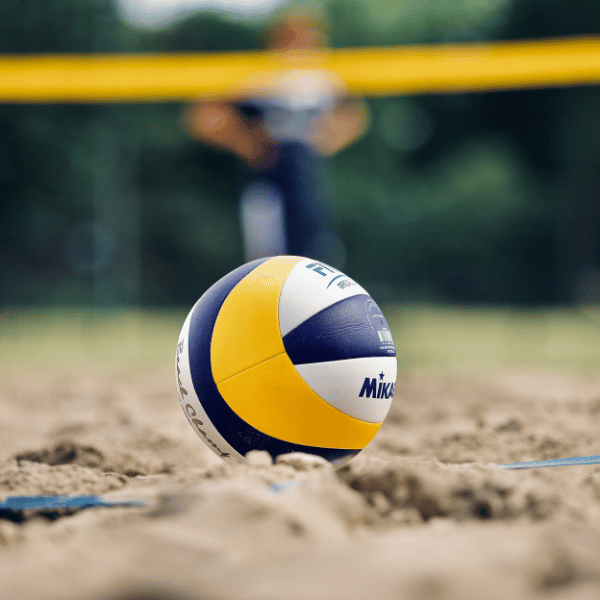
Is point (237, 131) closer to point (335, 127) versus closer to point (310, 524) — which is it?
point (335, 127)

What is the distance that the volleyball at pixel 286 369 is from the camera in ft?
7.11

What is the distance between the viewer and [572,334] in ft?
29.8

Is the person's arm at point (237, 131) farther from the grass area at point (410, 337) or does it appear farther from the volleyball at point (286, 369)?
the volleyball at point (286, 369)

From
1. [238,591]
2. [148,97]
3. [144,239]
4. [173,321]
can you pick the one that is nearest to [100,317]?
[173,321]

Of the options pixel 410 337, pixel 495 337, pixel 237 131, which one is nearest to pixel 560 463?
pixel 237 131

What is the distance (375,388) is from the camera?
89.0 inches

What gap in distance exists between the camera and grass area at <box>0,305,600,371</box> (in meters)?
6.65

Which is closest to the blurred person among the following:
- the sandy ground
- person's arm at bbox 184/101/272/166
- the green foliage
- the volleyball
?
person's arm at bbox 184/101/272/166

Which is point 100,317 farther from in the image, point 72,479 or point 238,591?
point 238,591

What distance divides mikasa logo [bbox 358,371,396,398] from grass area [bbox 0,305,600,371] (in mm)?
3665

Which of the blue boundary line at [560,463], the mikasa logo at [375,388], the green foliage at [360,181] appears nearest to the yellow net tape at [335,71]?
the green foliage at [360,181]

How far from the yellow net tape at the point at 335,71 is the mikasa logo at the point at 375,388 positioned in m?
5.85

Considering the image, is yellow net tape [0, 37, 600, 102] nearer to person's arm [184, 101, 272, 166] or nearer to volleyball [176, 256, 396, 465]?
person's arm [184, 101, 272, 166]

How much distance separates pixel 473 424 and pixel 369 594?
2.05m
